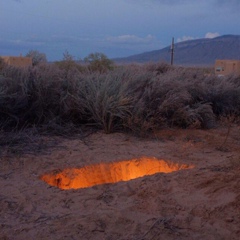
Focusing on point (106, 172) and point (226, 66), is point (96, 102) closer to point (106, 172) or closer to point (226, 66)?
point (106, 172)

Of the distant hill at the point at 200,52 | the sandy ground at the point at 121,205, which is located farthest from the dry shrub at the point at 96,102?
the distant hill at the point at 200,52

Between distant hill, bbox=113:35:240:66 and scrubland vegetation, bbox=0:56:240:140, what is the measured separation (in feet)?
216

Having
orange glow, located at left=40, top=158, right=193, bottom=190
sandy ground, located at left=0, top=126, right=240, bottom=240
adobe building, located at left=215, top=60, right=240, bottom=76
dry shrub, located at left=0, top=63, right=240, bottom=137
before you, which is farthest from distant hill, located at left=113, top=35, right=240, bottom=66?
sandy ground, located at left=0, top=126, right=240, bottom=240

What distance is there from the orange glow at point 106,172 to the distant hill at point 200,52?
69670 millimetres

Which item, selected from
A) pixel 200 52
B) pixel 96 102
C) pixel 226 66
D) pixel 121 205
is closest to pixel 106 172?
pixel 121 205

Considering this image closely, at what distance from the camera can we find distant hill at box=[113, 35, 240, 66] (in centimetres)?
8044

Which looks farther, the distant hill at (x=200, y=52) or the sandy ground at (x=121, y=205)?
the distant hill at (x=200, y=52)

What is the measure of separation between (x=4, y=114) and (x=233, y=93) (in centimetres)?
815

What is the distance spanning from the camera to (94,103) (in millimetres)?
11633

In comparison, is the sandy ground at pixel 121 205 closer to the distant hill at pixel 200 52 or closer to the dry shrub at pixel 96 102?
the dry shrub at pixel 96 102

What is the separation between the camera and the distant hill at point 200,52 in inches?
3167

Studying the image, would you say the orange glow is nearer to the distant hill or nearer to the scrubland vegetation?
the scrubland vegetation

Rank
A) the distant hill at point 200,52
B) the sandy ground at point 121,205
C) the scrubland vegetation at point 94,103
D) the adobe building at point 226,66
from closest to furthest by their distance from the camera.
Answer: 1. the sandy ground at point 121,205
2. the scrubland vegetation at point 94,103
3. the adobe building at point 226,66
4. the distant hill at point 200,52

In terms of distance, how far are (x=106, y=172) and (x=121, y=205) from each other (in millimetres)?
2539
